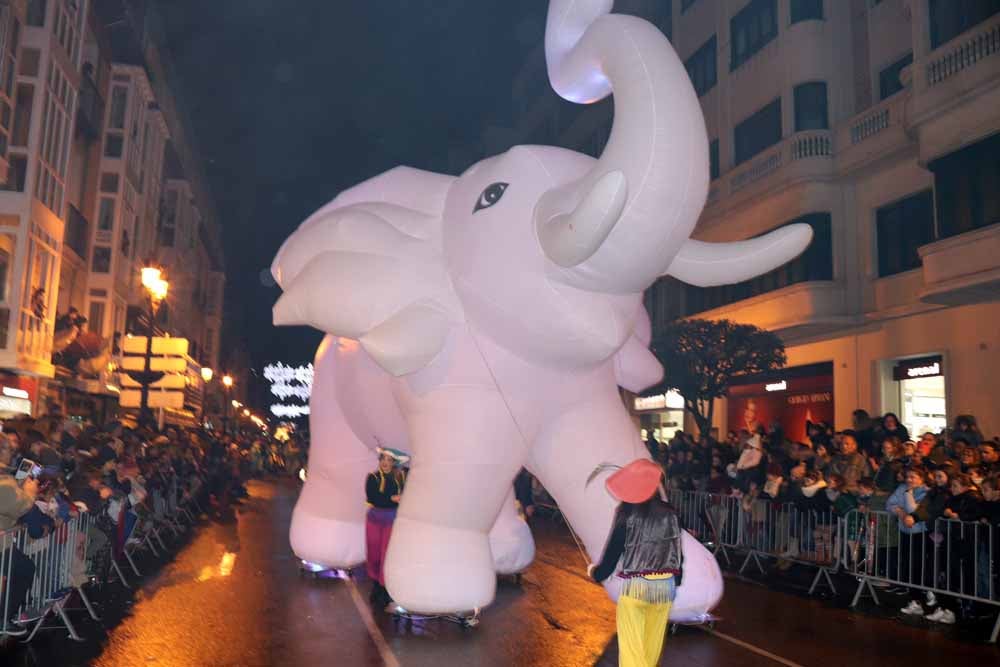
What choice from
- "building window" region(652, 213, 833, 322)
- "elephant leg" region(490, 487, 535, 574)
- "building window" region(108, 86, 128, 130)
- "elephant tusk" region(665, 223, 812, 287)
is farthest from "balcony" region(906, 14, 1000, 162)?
"building window" region(108, 86, 128, 130)

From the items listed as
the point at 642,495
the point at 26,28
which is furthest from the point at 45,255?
the point at 642,495

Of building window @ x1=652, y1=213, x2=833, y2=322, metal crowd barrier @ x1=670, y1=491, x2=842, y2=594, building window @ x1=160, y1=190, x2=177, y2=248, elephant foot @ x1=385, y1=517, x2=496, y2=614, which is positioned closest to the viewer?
elephant foot @ x1=385, y1=517, x2=496, y2=614

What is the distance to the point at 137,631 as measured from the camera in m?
8.25

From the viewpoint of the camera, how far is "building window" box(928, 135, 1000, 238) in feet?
51.0

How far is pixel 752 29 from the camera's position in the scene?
25.0m

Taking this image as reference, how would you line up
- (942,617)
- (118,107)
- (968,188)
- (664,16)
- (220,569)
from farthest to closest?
(664,16) < (118,107) < (968,188) < (220,569) < (942,617)

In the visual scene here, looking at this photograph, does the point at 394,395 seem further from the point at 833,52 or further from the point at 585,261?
the point at 833,52

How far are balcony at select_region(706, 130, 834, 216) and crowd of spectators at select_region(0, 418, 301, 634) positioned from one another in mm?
14327

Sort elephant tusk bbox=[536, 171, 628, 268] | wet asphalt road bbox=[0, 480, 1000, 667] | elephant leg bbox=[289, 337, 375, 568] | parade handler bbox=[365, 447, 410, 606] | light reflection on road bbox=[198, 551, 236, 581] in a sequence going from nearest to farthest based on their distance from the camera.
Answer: elephant tusk bbox=[536, 171, 628, 268] → wet asphalt road bbox=[0, 480, 1000, 667] → parade handler bbox=[365, 447, 410, 606] → elephant leg bbox=[289, 337, 375, 568] → light reflection on road bbox=[198, 551, 236, 581]

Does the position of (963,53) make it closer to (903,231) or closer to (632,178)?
(903,231)

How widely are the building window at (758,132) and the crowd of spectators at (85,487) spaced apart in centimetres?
1544

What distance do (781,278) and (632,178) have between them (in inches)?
688

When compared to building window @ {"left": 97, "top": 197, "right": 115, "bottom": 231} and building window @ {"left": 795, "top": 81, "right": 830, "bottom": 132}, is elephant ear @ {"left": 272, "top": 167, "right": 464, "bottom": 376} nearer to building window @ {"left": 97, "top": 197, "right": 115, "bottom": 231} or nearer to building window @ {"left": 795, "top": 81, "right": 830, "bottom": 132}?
building window @ {"left": 795, "top": 81, "right": 830, "bottom": 132}

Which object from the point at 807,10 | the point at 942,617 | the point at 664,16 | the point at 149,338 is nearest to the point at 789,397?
the point at 807,10
